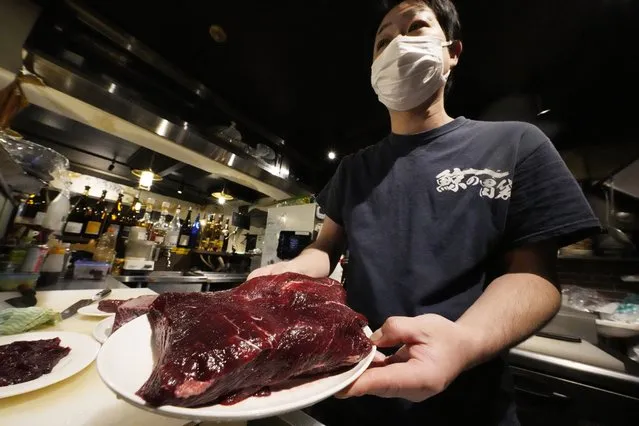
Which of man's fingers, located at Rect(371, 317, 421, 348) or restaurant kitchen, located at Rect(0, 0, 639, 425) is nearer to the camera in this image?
man's fingers, located at Rect(371, 317, 421, 348)

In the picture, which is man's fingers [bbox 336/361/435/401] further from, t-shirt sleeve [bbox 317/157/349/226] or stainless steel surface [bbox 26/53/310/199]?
stainless steel surface [bbox 26/53/310/199]

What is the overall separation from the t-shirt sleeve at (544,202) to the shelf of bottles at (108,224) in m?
4.07

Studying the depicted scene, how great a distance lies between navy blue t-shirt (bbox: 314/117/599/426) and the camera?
874mm

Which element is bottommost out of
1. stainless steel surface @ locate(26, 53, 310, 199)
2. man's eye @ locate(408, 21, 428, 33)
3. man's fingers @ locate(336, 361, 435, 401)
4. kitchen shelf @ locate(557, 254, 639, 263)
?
man's fingers @ locate(336, 361, 435, 401)

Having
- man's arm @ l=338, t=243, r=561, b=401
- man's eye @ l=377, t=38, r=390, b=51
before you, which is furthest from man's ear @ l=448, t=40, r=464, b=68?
man's arm @ l=338, t=243, r=561, b=401

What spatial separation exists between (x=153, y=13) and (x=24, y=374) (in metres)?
3.17

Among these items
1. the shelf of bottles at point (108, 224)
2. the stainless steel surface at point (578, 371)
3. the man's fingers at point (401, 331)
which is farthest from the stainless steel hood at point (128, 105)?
the stainless steel surface at point (578, 371)

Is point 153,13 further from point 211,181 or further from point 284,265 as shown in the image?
point 211,181

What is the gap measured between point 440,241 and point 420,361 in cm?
57

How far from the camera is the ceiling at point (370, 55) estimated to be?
2328 mm

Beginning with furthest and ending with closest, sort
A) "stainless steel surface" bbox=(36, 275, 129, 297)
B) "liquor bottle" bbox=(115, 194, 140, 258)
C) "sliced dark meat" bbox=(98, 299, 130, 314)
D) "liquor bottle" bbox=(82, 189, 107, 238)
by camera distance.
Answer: "liquor bottle" bbox=(82, 189, 107, 238), "liquor bottle" bbox=(115, 194, 140, 258), "stainless steel surface" bbox=(36, 275, 129, 297), "sliced dark meat" bbox=(98, 299, 130, 314)

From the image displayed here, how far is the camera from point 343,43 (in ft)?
9.07

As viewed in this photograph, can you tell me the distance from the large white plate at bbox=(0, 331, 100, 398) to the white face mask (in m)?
1.81

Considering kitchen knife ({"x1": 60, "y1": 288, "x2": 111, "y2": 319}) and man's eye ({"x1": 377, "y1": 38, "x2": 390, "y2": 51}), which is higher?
man's eye ({"x1": 377, "y1": 38, "x2": 390, "y2": 51})
